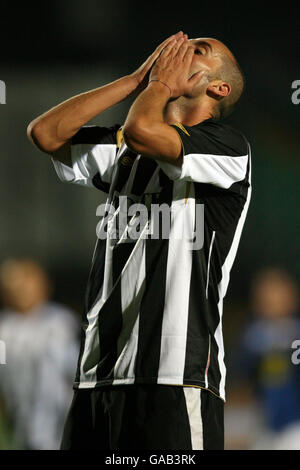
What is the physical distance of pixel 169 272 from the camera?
76.5 inches

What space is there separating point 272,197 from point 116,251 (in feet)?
11.4

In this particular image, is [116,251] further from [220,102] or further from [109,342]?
[220,102]

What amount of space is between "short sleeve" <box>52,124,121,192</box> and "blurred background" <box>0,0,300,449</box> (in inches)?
99.7

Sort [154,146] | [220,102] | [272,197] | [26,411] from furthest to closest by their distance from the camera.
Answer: [272,197] < [26,411] < [220,102] < [154,146]

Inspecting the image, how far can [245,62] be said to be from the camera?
547cm

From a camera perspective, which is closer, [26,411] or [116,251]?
[116,251]

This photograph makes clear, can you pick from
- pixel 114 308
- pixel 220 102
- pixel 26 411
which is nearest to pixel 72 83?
pixel 26 411

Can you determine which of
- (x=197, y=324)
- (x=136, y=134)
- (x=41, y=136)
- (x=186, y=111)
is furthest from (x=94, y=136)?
(x=197, y=324)

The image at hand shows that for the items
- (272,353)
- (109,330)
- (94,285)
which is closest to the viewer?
(109,330)

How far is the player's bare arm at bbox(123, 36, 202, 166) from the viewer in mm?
1886

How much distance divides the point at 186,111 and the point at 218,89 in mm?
114

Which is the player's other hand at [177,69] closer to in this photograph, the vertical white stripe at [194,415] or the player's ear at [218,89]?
the player's ear at [218,89]

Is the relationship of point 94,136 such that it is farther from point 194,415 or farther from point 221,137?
point 194,415

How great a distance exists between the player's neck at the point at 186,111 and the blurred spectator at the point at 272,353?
2.55 metres
